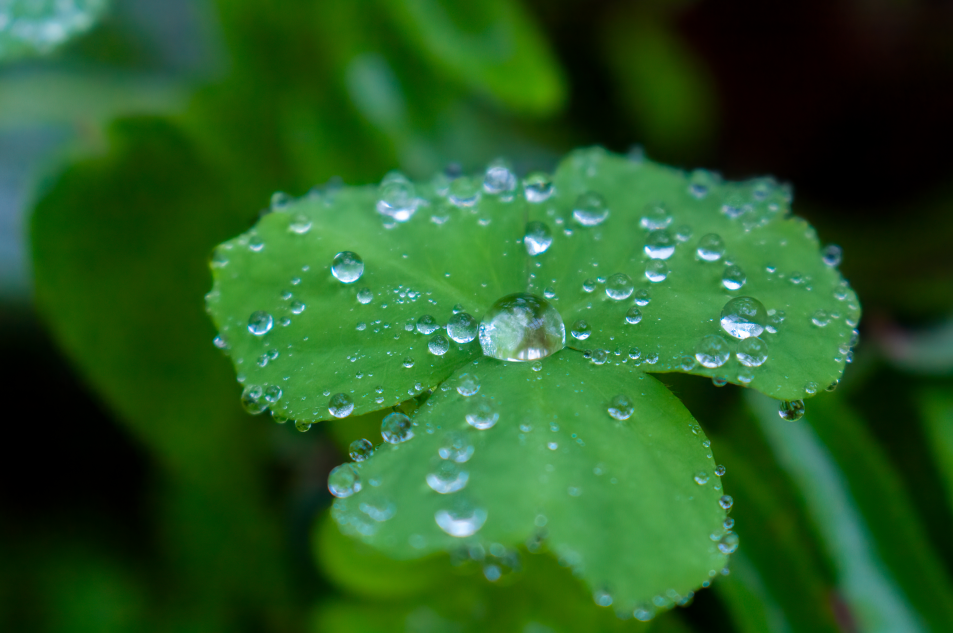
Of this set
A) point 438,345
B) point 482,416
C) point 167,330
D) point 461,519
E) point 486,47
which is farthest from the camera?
point 486,47

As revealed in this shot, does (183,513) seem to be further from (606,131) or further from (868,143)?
(868,143)

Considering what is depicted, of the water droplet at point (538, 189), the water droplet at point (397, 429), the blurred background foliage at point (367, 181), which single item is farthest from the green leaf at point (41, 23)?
the water droplet at point (397, 429)

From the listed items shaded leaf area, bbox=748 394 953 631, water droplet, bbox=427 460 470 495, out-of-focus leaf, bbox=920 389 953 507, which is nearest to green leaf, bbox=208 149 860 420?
water droplet, bbox=427 460 470 495

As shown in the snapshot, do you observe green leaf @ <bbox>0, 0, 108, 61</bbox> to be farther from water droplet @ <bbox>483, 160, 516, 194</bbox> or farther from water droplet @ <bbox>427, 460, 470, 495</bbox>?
water droplet @ <bbox>427, 460, 470, 495</bbox>

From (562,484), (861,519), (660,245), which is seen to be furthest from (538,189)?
(861,519)

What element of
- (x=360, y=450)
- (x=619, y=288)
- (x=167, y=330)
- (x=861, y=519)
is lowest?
(x=167, y=330)

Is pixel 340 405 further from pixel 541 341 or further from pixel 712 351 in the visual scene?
pixel 712 351

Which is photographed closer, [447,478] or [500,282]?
[447,478]
